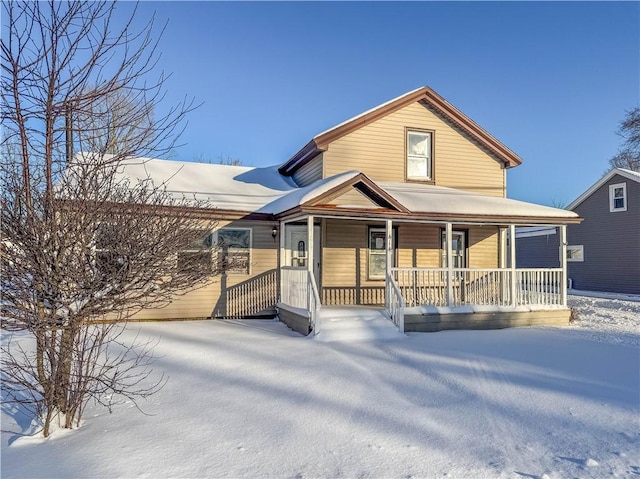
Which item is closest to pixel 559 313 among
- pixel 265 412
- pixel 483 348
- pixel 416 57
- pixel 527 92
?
pixel 483 348

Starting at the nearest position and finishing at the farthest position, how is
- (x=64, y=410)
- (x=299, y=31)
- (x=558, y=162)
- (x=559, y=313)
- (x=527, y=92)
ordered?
(x=64, y=410), (x=559, y=313), (x=299, y=31), (x=527, y=92), (x=558, y=162)

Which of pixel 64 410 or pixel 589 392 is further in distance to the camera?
pixel 589 392

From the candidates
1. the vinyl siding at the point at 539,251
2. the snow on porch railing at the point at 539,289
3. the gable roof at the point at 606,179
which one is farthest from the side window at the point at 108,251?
the vinyl siding at the point at 539,251

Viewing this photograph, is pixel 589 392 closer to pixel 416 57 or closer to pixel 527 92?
pixel 416 57

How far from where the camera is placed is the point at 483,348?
779 cm

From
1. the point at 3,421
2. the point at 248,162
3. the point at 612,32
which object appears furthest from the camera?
the point at 248,162

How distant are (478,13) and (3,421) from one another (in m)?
15.9

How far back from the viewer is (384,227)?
12.3 metres

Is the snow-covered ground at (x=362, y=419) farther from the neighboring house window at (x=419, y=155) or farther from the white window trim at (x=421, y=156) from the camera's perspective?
the neighboring house window at (x=419, y=155)

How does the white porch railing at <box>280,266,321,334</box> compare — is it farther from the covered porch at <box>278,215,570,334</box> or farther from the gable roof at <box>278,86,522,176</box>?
the gable roof at <box>278,86,522,176</box>

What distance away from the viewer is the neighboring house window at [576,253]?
22422mm

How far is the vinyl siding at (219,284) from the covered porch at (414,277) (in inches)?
20.6

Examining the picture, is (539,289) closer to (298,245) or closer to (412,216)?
(412,216)

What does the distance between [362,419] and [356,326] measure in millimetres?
4512
